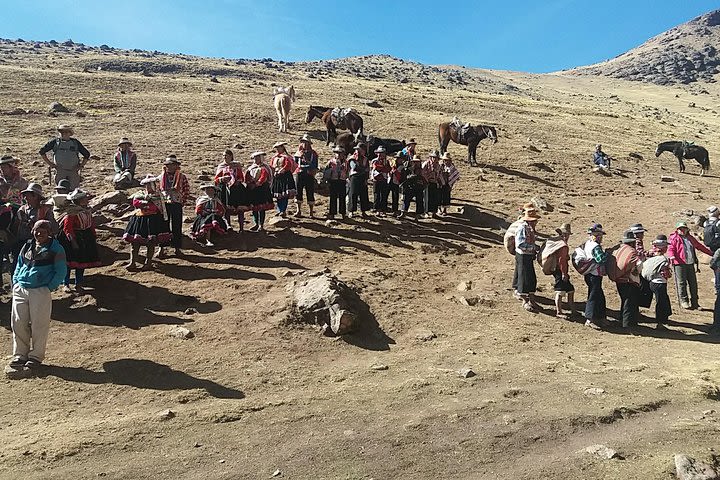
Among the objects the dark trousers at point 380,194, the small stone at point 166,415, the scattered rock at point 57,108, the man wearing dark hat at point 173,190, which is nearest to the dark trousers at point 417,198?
the dark trousers at point 380,194

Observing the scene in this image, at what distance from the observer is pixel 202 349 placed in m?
6.80

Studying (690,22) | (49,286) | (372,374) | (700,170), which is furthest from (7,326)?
(690,22)

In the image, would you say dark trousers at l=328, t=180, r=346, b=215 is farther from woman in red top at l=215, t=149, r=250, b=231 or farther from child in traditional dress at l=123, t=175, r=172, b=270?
child in traditional dress at l=123, t=175, r=172, b=270

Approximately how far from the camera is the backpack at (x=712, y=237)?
34.2 feet

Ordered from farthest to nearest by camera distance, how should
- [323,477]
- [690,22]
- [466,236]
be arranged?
1. [690,22]
2. [466,236]
3. [323,477]

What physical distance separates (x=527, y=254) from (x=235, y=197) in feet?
17.4

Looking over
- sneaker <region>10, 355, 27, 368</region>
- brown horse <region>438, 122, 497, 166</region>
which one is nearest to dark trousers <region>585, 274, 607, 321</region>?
sneaker <region>10, 355, 27, 368</region>

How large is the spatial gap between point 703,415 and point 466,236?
6982 mm

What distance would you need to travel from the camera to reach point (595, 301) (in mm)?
8367

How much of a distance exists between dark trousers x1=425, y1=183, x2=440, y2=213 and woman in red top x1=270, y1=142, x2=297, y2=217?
329 centimetres

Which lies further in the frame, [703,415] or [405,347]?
[405,347]

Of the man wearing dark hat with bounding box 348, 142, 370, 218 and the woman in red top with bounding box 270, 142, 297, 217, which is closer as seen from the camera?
the woman in red top with bounding box 270, 142, 297, 217

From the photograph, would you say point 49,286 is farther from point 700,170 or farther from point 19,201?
point 700,170

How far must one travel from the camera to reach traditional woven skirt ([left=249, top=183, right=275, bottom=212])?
10.5 metres
